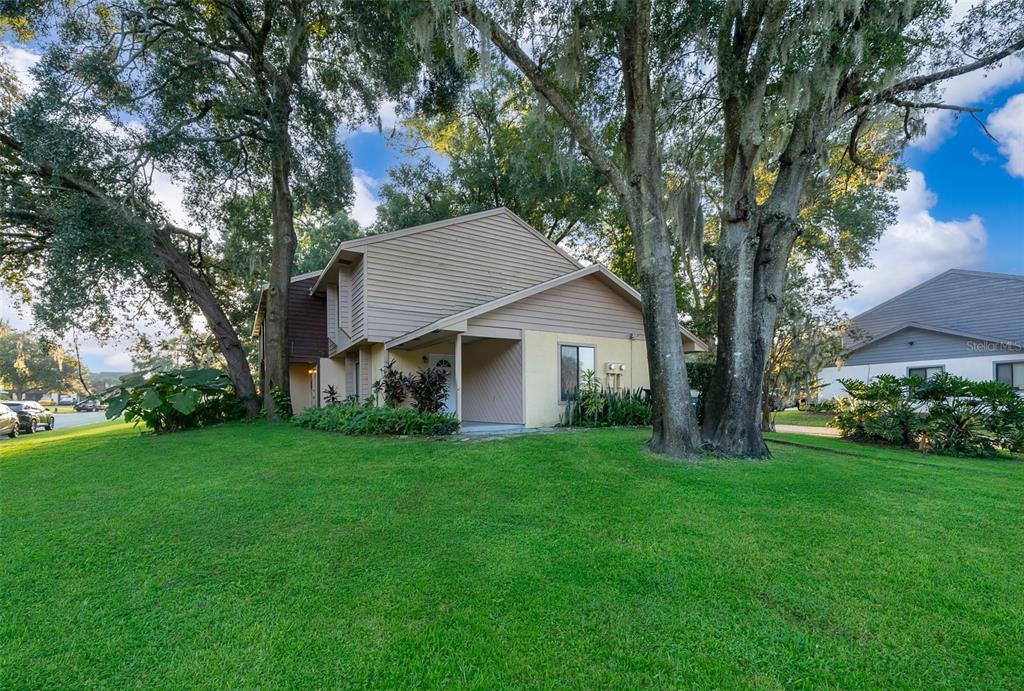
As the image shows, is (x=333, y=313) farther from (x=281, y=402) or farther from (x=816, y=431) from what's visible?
(x=816, y=431)

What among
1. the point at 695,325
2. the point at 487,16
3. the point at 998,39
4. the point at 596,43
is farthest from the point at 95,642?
the point at 695,325

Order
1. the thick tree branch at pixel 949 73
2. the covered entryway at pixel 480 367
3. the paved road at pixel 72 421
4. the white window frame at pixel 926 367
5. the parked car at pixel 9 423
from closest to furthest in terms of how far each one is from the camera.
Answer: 1. the thick tree branch at pixel 949 73
2. the covered entryway at pixel 480 367
3. the parked car at pixel 9 423
4. the white window frame at pixel 926 367
5. the paved road at pixel 72 421

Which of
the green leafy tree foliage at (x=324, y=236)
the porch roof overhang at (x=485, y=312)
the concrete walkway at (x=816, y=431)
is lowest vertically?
the concrete walkway at (x=816, y=431)

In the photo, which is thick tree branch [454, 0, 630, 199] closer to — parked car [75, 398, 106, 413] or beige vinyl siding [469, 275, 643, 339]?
beige vinyl siding [469, 275, 643, 339]

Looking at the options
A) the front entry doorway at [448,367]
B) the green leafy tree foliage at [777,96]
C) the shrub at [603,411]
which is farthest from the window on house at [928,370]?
the front entry doorway at [448,367]

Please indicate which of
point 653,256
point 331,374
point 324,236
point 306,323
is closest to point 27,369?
point 324,236

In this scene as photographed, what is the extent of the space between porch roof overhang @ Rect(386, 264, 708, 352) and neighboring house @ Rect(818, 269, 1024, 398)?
7.81 metres

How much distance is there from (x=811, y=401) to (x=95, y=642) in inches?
959

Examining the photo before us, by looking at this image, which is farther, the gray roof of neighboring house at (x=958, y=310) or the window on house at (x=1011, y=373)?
the gray roof of neighboring house at (x=958, y=310)

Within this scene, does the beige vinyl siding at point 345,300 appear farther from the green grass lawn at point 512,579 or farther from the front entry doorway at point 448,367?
the green grass lawn at point 512,579

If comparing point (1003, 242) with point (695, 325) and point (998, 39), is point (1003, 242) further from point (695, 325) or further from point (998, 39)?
point (998, 39)

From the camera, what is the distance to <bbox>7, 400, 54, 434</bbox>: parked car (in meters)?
16.2

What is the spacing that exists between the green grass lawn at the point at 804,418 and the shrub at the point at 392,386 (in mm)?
14435

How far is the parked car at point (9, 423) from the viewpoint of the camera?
14.4 m
